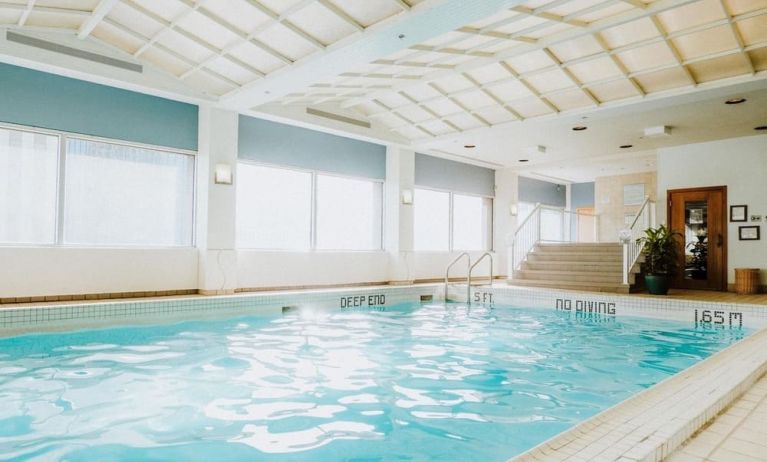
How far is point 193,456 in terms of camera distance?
2.48 metres

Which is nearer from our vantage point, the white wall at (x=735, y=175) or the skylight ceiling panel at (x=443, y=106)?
the skylight ceiling panel at (x=443, y=106)

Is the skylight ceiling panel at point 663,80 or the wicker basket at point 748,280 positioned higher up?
the skylight ceiling panel at point 663,80

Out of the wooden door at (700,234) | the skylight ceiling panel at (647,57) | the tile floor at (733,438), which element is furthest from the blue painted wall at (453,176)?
the tile floor at (733,438)

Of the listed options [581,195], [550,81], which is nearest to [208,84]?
[550,81]

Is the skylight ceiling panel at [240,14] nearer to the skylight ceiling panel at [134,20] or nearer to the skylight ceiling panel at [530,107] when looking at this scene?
the skylight ceiling panel at [134,20]

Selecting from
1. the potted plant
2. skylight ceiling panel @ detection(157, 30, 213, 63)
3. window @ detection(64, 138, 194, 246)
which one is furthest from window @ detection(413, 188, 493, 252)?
skylight ceiling panel @ detection(157, 30, 213, 63)

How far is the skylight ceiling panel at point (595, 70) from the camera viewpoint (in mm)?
6743

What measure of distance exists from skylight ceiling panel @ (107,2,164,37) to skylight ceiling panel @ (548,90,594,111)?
5.85m

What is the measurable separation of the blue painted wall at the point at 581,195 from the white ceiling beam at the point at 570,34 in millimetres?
11230

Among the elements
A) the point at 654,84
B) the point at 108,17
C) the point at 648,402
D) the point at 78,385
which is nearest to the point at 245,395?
the point at 78,385

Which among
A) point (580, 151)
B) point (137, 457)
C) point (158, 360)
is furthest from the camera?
point (580, 151)

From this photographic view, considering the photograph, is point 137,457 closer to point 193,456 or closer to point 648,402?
point 193,456

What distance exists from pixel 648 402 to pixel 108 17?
6911mm

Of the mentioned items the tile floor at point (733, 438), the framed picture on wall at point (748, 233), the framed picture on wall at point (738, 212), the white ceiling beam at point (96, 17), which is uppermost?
the white ceiling beam at point (96, 17)
